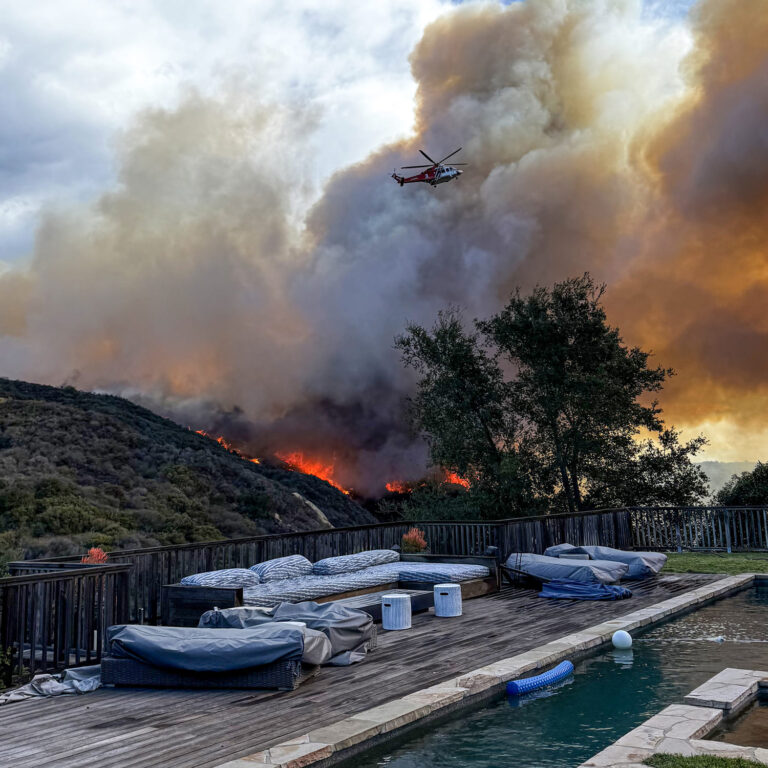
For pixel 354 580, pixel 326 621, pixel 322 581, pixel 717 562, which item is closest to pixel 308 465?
pixel 717 562

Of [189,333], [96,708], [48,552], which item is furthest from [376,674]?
→ [189,333]

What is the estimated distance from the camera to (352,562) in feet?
34.3

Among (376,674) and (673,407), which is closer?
(376,674)

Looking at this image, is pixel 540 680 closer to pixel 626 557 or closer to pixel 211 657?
pixel 211 657

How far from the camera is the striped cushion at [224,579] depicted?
8.09 meters

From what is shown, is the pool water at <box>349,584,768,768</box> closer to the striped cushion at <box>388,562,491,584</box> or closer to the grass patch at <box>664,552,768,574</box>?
the striped cushion at <box>388,562,491,584</box>

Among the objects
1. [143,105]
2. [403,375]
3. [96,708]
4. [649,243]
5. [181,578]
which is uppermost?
[143,105]

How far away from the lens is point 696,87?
22969 mm

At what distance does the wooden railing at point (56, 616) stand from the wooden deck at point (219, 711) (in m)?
0.80

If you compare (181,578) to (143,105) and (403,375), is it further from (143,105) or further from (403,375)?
(143,105)

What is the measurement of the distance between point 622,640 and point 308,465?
3550cm

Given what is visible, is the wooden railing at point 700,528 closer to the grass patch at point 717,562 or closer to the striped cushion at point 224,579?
the grass patch at point 717,562

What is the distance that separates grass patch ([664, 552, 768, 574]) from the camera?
13.3 m

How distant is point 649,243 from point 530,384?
6.78 meters
